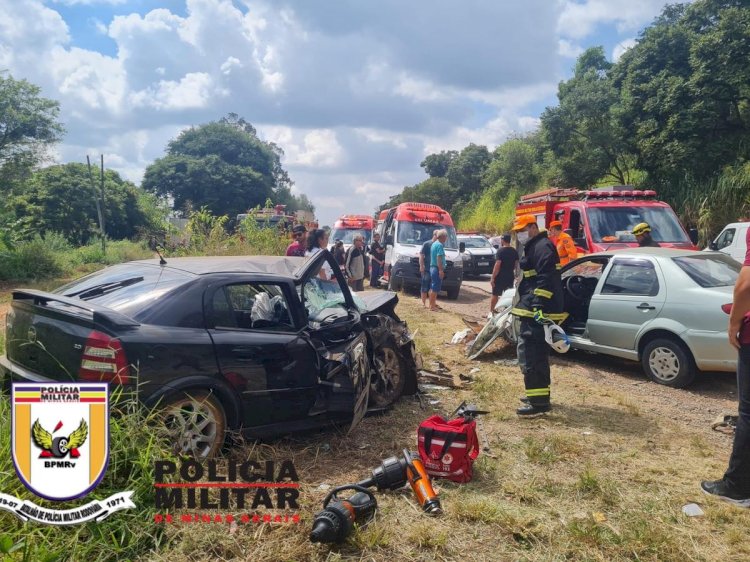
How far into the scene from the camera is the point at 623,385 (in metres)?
6.16

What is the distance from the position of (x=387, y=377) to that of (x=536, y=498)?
1.99 metres

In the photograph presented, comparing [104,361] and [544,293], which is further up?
[544,293]

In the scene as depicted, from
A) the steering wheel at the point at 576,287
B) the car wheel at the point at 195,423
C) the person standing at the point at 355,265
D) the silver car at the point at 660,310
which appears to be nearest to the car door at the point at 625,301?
the silver car at the point at 660,310

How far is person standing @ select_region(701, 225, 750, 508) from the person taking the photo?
10.9ft

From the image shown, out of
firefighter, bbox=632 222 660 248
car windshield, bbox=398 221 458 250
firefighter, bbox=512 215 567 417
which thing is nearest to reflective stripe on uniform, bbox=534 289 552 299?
firefighter, bbox=512 215 567 417

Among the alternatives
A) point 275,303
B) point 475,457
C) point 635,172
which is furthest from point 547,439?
point 635,172

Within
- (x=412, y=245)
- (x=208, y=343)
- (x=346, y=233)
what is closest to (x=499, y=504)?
(x=208, y=343)

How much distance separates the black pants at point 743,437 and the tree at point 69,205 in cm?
3091

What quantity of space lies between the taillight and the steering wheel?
18.5ft

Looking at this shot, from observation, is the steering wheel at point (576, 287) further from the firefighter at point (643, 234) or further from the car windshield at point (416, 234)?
the car windshield at point (416, 234)

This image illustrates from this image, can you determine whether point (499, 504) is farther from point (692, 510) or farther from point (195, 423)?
point (195, 423)

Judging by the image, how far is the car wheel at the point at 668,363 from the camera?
5695 mm

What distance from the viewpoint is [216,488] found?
10.2ft

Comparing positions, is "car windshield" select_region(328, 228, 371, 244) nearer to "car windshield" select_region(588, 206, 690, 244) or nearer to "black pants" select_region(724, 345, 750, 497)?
"car windshield" select_region(588, 206, 690, 244)
